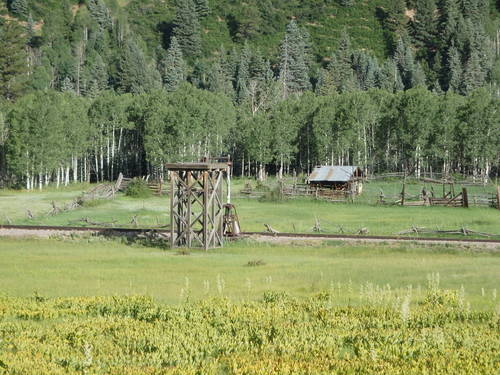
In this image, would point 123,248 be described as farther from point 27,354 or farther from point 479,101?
point 479,101

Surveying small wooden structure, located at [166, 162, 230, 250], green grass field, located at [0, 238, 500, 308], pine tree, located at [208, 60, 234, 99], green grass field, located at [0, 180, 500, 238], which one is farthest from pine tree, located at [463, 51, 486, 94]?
green grass field, located at [0, 238, 500, 308]

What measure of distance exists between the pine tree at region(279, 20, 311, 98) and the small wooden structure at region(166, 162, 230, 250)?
123272 mm

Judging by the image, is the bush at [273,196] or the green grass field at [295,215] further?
the bush at [273,196]

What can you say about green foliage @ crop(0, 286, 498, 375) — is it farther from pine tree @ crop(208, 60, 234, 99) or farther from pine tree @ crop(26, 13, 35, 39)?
pine tree @ crop(26, 13, 35, 39)

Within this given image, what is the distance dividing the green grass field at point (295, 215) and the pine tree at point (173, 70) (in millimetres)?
94102

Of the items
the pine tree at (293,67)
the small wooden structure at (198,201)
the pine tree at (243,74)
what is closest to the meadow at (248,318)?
the small wooden structure at (198,201)

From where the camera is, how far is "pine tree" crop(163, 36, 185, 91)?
165875mm

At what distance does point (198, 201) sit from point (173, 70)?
132 meters

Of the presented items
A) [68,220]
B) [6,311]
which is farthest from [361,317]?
[68,220]

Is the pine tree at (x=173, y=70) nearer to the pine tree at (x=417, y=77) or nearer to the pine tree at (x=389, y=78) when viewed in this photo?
the pine tree at (x=389, y=78)

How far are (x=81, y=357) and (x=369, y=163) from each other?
9158 cm

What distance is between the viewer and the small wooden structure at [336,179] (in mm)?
78000

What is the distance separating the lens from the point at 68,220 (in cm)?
5362

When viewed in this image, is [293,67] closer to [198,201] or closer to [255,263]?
[198,201]
